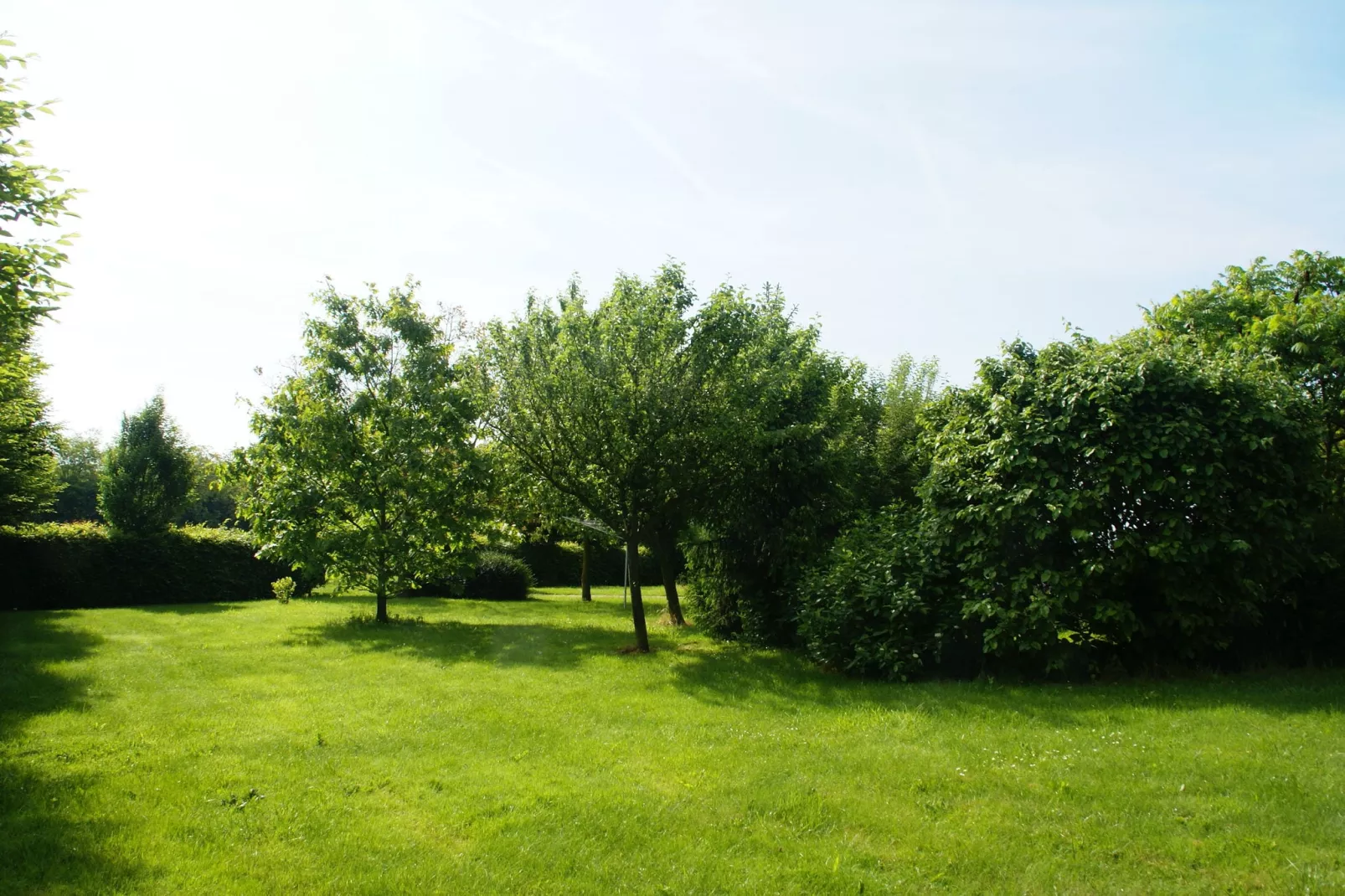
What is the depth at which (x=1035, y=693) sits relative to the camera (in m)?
9.61

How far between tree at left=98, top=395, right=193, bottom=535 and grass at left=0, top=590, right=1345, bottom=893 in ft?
49.4

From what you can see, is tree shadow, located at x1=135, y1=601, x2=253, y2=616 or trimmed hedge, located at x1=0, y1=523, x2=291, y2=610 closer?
tree shadow, located at x1=135, y1=601, x2=253, y2=616

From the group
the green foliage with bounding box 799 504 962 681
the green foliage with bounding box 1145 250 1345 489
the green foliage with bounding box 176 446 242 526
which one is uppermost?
the green foliage with bounding box 1145 250 1345 489

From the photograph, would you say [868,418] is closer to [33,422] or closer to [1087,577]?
[1087,577]

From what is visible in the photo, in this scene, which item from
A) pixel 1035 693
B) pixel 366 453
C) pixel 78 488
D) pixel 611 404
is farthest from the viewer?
pixel 78 488

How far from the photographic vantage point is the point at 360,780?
263 inches

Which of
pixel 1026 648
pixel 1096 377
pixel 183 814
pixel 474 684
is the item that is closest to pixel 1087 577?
pixel 1026 648

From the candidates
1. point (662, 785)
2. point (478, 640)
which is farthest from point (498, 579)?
point (662, 785)

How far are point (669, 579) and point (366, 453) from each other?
7484 mm

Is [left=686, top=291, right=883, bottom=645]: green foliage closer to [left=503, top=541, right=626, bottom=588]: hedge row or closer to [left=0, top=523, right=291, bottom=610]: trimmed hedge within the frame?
[left=0, top=523, right=291, bottom=610]: trimmed hedge

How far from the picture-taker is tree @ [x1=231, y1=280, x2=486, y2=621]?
18156 mm

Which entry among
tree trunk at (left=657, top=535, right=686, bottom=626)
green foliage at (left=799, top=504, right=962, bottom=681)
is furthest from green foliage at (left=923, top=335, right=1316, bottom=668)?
tree trunk at (left=657, top=535, right=686, bottom=626)

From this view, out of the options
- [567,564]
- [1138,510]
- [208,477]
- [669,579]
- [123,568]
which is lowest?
[567,564]

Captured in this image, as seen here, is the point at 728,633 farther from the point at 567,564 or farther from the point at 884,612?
the point at 567,564
